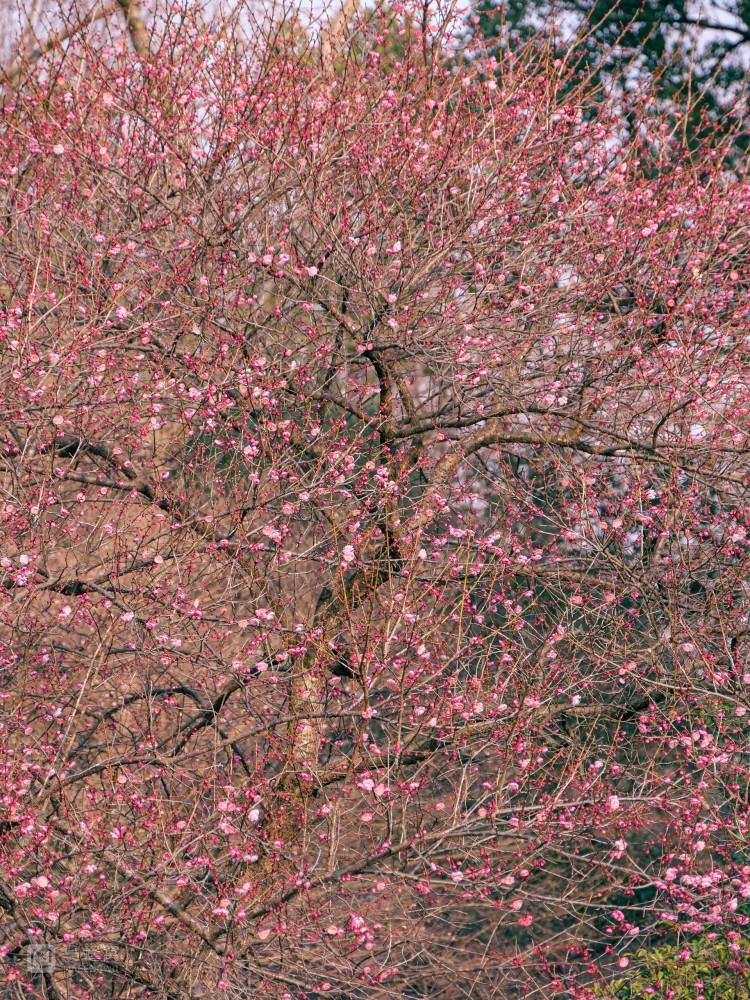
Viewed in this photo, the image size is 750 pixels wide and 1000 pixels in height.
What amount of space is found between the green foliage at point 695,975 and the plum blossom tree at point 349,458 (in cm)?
34

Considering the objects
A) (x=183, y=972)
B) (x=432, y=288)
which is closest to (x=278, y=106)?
(x=432, y=288)

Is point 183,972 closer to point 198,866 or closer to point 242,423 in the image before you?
point 198,866

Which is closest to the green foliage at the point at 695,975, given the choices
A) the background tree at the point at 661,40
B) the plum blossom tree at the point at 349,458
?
the plum blossom tree at the point at 349,458

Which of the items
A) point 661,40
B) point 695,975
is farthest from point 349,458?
point 661,40

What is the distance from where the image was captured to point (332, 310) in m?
7.29

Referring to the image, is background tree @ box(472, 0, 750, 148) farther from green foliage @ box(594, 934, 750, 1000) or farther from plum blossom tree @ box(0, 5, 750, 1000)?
green foliage @ box(594, 934, 750, 1000)

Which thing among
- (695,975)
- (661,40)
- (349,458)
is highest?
(661,40)

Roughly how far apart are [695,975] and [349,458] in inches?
176

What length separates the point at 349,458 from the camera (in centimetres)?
664

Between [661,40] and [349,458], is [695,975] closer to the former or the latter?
[349,458]

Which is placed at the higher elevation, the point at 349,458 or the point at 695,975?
the point at 349,458

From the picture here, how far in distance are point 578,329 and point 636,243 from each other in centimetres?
136

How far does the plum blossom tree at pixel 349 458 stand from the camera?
5.95 m

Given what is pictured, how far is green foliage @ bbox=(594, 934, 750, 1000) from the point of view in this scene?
659 centimetres
